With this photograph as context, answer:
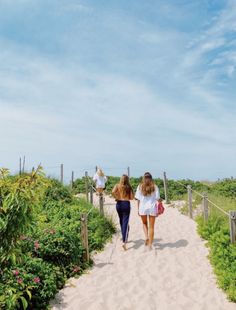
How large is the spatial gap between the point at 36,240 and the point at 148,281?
2540 millimetres

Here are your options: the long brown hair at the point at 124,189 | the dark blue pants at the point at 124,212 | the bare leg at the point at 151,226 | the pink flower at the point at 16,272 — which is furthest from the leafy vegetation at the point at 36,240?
the long brown hair at the point at 124,189

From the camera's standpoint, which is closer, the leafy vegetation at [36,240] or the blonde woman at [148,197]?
the leafy vegetation at [36,240]

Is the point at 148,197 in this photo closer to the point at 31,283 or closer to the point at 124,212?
the point at 124,212

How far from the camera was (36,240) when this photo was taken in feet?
28.8

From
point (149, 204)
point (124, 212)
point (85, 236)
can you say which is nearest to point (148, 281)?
point (85, 236)

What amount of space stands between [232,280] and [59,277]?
3.41 meters

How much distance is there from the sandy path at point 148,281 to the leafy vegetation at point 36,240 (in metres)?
0.37

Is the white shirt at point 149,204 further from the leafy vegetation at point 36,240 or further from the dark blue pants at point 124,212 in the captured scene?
the leafy vegetation at point 36,240

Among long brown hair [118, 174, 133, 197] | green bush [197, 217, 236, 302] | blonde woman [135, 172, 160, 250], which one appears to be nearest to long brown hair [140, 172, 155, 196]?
blonde woman [135, 172, 160, 250]

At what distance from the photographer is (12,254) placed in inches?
209

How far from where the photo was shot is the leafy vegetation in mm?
5152

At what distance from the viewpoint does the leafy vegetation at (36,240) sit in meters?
5.15

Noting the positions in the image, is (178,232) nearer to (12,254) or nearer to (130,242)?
(130,242)

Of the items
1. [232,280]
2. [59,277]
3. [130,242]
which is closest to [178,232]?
[130,242]
